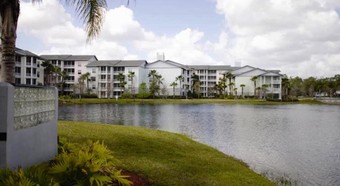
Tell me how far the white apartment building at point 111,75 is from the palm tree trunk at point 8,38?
330ft

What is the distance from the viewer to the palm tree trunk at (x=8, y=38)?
349 inches

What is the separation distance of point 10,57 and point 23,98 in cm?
253

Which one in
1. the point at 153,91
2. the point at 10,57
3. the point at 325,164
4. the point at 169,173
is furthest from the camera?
the point at 153,91

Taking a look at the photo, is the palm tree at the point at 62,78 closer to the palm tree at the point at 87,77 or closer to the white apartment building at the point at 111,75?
the palm tree at the point at 87,77

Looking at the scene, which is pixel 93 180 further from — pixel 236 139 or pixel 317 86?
pixel 317 86

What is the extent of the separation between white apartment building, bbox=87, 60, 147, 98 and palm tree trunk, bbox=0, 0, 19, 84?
330ft

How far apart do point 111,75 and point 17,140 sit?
349 feet

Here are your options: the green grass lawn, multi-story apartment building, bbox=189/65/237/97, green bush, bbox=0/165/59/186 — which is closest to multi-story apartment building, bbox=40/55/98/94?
multi-story apartment building, bbox=189/65/237/97

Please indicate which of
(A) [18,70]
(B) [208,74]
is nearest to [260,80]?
(B) [208,74]

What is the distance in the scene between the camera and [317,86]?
147 m

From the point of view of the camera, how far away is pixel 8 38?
9016 millimetres

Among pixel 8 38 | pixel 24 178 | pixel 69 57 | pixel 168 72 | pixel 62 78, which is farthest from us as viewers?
pixel 168 72

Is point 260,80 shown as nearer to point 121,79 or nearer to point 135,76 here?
point 135,76

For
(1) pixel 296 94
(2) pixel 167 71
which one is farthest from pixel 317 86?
(2) pixel 167 71
